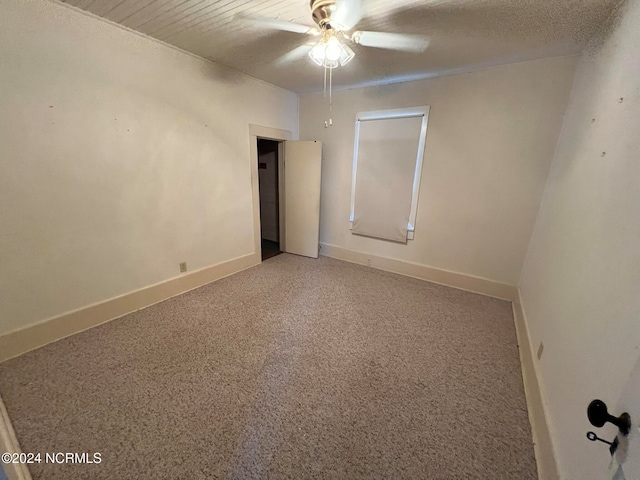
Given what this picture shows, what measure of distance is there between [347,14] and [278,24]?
540 mm

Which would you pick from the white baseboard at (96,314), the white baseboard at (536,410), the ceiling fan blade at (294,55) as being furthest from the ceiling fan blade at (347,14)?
the white baseboard at (96,314)

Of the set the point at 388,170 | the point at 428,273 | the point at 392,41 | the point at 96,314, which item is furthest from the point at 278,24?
the point at 428,273

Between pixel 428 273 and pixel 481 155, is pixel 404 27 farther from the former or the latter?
pixel 428 273

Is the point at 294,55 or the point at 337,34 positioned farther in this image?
the point at 294,55

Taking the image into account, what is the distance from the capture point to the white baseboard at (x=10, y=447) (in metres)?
1.03

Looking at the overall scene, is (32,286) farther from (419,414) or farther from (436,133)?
(436,133)

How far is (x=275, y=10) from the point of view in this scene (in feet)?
5.62

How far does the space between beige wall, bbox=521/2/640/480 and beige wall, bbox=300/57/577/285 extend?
0.44 m

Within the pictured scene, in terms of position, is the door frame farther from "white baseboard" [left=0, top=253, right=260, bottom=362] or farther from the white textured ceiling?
the white textured ceiling

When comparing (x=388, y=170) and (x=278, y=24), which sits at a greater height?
(x=278, y=24)

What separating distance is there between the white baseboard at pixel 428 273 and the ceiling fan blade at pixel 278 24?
2.77 meters

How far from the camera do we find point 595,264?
3.80 ft

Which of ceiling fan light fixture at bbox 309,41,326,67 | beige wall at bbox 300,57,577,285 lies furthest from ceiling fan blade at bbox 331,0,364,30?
beige wall at bbox 300,57,577,285

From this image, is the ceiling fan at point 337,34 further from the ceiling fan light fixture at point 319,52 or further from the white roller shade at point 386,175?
the white roller shade at point 386,175
